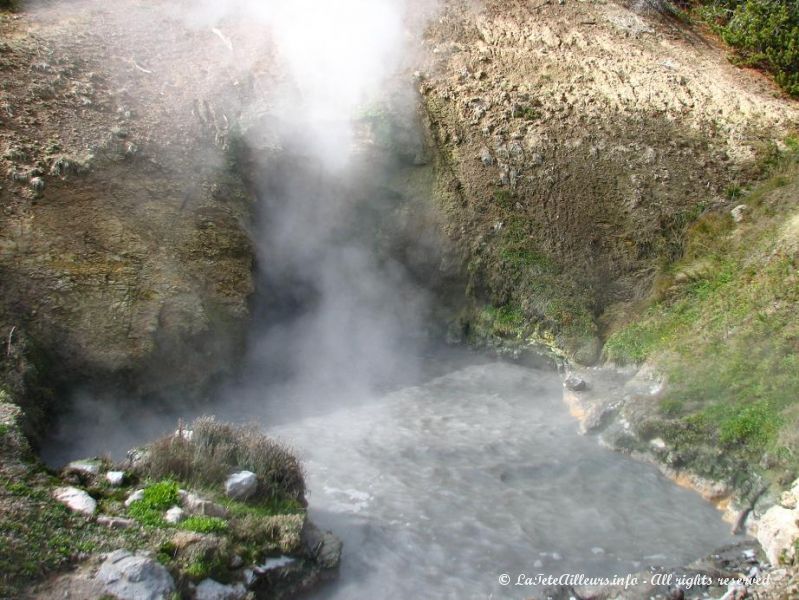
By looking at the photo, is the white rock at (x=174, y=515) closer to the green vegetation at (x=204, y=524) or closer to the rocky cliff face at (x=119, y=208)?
the green vegetation at (x=204, y=524)

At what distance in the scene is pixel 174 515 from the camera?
18.5 ft

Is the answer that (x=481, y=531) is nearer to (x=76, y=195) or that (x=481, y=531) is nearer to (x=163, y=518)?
(x=163, y=518)

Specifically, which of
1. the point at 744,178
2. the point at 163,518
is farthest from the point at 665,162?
the point at 163,518

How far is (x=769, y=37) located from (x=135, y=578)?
14.0 metres

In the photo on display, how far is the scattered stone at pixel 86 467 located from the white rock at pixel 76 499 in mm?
416

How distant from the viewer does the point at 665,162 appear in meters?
11.8

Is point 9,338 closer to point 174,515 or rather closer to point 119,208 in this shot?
point 119,208

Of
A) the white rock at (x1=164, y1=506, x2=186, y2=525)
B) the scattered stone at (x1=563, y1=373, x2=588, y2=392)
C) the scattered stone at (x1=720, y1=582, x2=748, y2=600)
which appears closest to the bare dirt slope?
the white rock at (x1=164, y1=506, x2=186, y2=525)

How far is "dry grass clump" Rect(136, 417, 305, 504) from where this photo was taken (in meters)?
6.32

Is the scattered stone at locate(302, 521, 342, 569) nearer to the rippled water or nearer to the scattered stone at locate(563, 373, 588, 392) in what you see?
the rippled water

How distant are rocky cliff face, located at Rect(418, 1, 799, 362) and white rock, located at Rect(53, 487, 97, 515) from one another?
265 inches

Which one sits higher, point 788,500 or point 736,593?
point 788,500

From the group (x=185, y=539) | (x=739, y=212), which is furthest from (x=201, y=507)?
(x=739, y=212)

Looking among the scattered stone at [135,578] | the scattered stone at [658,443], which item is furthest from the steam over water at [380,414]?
the scattered stone at [135,578]
